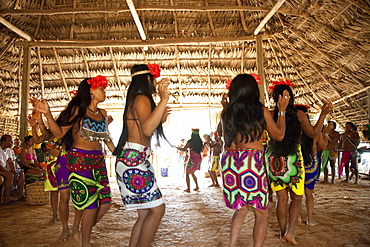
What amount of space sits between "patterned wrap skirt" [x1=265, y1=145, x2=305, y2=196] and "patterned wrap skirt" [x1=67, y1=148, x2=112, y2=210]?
5.45 feet

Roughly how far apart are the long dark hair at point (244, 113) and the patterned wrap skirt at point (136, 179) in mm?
736

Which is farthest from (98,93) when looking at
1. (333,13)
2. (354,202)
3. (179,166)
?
(179,166)

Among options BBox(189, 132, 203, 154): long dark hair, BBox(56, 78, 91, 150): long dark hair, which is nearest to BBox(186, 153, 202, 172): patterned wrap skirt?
BBox(189, 132, 203, 154): long dark hair

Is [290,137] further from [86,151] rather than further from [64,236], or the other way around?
[64,236]

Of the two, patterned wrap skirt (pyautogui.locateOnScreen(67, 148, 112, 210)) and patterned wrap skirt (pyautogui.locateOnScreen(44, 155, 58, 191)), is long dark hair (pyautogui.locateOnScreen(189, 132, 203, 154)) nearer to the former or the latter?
patterned wrap skirt (pyautogui.locateOnScreen(44, 155, 58, 191))

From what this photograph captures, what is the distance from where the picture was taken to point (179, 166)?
571 inches

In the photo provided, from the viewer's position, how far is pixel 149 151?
8.11 feet

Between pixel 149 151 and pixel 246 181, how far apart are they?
780 millimetres

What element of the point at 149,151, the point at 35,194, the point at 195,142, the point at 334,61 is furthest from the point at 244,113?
the point at 334,61

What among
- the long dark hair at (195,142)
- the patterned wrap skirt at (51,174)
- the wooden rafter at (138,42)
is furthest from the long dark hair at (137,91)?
the wooden rafter at (138,42)

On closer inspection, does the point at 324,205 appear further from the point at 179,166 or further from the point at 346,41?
the point at 179,166

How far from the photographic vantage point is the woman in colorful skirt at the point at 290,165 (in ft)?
10.7

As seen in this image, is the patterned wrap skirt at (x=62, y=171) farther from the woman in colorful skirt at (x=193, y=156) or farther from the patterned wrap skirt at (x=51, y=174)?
the woman in colorful skirt at (x=193, y=156)

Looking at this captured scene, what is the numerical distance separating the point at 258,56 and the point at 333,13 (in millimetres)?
1845
